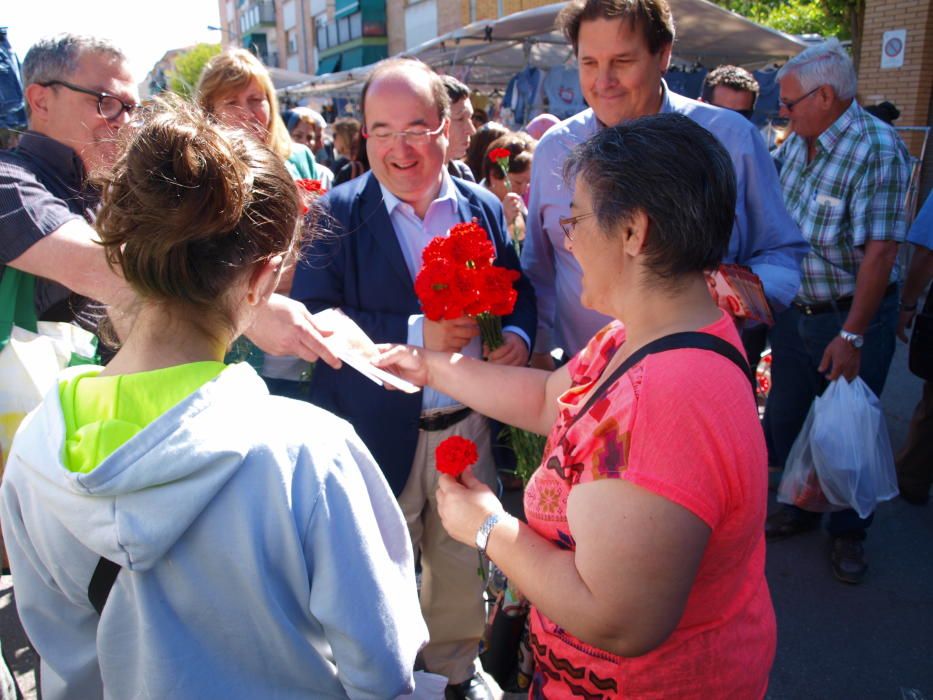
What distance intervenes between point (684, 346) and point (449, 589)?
63.6 inches

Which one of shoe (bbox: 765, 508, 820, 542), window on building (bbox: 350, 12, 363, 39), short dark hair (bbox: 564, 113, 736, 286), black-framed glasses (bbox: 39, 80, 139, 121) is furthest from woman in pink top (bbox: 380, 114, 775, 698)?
window on building (bbox: 350, 12, 363, 39)

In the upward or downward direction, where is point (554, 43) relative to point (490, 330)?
upward

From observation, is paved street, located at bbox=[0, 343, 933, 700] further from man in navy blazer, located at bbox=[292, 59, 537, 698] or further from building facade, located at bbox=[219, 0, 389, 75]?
building facade, located at bbox=[219, 0, 389, 75]

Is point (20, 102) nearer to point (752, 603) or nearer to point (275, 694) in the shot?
point (275, 694)

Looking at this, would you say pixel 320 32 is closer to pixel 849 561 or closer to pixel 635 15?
pixel 635 15

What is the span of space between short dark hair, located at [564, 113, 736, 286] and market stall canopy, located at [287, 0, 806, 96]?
26.5ft

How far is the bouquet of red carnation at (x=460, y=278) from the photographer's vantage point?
1.96 meters

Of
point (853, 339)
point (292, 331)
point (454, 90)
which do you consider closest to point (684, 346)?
point (292, 331)

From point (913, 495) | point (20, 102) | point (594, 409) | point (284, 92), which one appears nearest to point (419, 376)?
point (594, 409)

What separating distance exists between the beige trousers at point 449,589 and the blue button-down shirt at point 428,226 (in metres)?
0.21

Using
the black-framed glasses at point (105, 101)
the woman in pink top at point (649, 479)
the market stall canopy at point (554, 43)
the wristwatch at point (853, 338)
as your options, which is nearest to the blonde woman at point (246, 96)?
the black-framed glasses at point (105, 101)

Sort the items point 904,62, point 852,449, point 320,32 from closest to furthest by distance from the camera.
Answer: point 852,449, point 904,62, point 320,32

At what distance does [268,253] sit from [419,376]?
97 cm

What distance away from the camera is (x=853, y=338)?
129 inches
